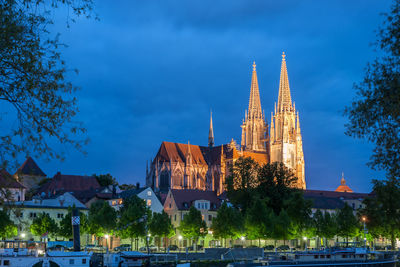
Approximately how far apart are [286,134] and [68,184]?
79.4m

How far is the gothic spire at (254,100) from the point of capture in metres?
178

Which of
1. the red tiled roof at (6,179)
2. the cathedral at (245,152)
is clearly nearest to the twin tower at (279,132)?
the cathedral at (245,152)

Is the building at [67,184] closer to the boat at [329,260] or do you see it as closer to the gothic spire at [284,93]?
the boat at [329,260]

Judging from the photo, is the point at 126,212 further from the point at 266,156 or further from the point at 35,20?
the point at 266,156

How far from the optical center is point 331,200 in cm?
10106

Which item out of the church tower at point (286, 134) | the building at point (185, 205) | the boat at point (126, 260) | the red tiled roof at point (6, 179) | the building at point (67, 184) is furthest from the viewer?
the church tower at point (286, 134)

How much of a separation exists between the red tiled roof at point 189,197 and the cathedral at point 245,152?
5640 cm

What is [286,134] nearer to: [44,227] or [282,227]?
[282,227]

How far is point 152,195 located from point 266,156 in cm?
8978

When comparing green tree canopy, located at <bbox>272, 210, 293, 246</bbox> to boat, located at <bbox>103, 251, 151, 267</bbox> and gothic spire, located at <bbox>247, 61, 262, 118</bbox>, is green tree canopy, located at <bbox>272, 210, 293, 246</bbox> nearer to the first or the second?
boat, located at <bbox>103, 251, 151, 267</bbox>

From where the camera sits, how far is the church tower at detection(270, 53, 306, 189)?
164m

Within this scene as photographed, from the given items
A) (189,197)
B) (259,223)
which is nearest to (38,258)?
(259,223)

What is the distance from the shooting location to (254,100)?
179250 mm

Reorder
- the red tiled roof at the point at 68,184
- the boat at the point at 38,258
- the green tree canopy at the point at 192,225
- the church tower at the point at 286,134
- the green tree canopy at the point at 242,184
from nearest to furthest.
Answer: the boat at the point at 38,258, the green tree canopy at the point at 192,225, the green tree canopy at the point at 242,184, the red tiled roof at the point at 68,184, the church tower at the point at 286,134
